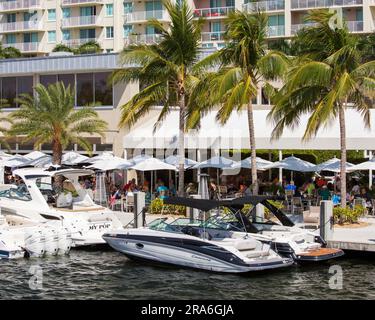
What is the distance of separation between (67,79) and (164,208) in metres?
17.9

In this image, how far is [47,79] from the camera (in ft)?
152

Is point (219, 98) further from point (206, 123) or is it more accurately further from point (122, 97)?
point (122, 97)

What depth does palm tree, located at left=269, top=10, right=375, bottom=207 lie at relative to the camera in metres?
26.2

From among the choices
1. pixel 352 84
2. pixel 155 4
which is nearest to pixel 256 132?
pixel 352 84

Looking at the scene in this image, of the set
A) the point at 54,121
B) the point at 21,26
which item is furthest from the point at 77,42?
the point at 54,121

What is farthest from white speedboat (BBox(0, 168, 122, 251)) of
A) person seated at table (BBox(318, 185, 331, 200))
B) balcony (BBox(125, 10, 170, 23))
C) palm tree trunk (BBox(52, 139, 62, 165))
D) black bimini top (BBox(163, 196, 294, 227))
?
balcony (BBox(125, 10, 170, 23))

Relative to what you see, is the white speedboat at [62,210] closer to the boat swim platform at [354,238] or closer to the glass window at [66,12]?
the boat swim platform at [354,238]

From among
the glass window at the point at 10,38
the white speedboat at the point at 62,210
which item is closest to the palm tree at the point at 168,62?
the white speedboat at the point at 62,210

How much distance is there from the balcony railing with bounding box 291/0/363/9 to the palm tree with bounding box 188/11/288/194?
3923cm

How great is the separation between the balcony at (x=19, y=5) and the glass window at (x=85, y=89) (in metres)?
39.1

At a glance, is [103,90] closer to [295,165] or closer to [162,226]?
[295,165]

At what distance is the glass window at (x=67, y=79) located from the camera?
45.3 metres

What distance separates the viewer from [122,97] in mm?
43875

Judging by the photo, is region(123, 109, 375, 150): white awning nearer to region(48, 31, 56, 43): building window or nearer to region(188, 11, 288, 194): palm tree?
region(188, 11, 288, 194): palm tree
